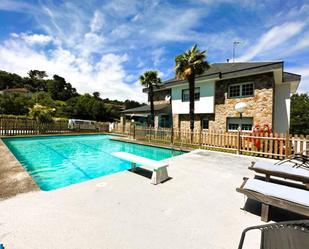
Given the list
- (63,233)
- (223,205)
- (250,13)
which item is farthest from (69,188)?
(250,13)

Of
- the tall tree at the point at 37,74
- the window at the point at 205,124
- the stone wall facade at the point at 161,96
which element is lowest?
the window at the point at 205,124

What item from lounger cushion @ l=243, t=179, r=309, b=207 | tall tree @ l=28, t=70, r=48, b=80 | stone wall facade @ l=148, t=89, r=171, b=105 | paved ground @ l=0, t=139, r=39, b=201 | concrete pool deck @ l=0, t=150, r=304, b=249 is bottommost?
concrete pool deck @ l=0, t=150, r=304, b=249

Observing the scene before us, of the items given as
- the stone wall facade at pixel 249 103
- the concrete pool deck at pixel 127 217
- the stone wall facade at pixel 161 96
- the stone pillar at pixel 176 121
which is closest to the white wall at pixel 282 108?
the stone wall facade at pixel 249 103

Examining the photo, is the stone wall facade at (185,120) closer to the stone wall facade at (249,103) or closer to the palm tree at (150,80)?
the stone wall facade at (249,103)

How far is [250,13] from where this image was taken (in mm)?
9984

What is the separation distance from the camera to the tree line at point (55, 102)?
1315 inches

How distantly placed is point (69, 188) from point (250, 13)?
13.1 m

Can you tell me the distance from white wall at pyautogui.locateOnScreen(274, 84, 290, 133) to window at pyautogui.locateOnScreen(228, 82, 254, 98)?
287 centimetres

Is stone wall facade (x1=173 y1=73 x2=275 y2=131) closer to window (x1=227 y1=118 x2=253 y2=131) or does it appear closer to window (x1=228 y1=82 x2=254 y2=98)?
window (x1=228 y1=82 x2=254 y2=98)

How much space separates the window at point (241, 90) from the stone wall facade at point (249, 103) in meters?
0.31

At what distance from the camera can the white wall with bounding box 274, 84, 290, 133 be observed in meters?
13.9

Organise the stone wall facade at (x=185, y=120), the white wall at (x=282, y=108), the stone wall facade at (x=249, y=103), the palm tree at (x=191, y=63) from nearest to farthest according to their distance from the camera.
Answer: the stone wall facade at (x=249, y=103), the palm tree at (x=191, y=63), the white wall at (x=282, y=108), the stone wall facade at (x=185, y=120)

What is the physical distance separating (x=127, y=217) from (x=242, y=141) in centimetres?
873

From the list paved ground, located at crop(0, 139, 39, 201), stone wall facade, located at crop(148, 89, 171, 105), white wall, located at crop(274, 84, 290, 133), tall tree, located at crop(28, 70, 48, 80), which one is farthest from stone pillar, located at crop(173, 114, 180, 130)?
tall tree, located at crop(28, 70, 48, 80)
